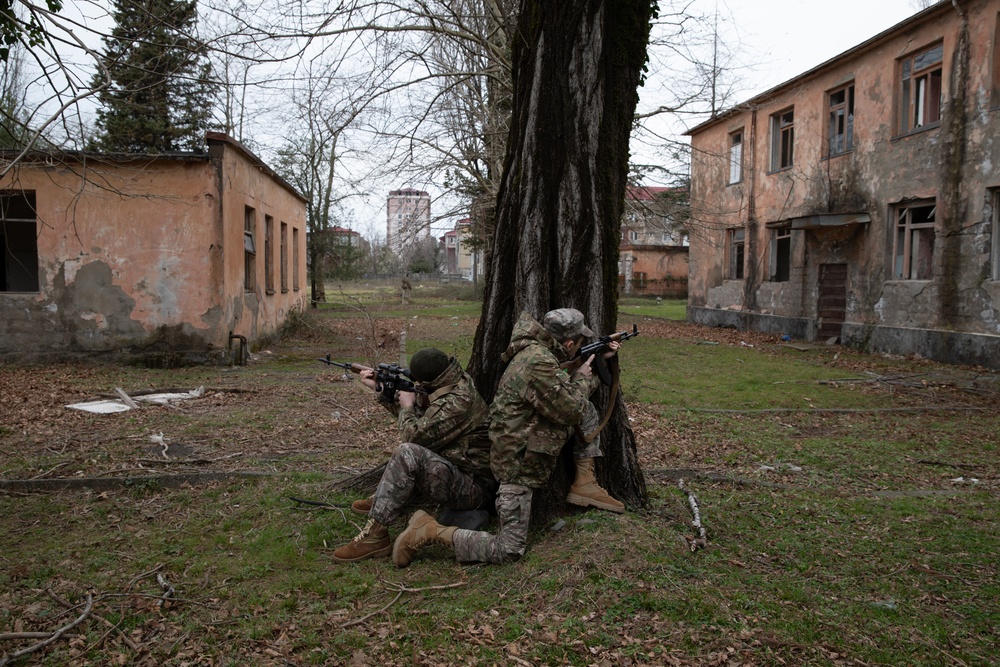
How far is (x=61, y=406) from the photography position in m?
8.84

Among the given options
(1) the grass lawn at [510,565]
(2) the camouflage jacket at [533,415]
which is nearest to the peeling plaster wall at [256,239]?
(1) the grass lawn at [510,565]

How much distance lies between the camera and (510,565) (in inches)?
157

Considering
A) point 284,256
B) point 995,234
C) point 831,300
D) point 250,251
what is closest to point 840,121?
point 831,300

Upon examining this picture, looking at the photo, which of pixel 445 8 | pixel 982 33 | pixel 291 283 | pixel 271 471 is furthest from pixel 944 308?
pixel 291 283

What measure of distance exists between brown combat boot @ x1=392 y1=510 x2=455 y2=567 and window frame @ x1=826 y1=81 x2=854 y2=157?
1685cm

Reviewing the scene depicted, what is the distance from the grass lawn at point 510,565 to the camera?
→ 3.25m

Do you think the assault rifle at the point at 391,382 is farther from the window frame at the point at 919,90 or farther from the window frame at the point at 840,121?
the window frame at the point at 840,121

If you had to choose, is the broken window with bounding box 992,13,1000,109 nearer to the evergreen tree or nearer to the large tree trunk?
the large tree trunk

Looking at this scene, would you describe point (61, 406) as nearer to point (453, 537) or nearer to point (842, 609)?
point (453, 537)

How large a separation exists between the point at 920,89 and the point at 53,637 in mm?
17806

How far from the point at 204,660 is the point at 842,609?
118 inches

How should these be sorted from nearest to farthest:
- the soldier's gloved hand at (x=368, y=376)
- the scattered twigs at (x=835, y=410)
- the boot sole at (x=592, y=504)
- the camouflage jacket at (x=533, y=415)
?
the camouflage jacket at (x=533, y=415) → the boot sole at (x=592, y=504) → the soldier's gloved hand at (x=368, y=376) → the scattered twigs at (x=835, y=410)

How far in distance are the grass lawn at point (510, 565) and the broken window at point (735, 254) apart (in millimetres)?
15205

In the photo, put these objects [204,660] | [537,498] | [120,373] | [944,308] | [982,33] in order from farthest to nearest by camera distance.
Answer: [944,308] < [982,33] < [120,373] < [537,498] < [204,660]
